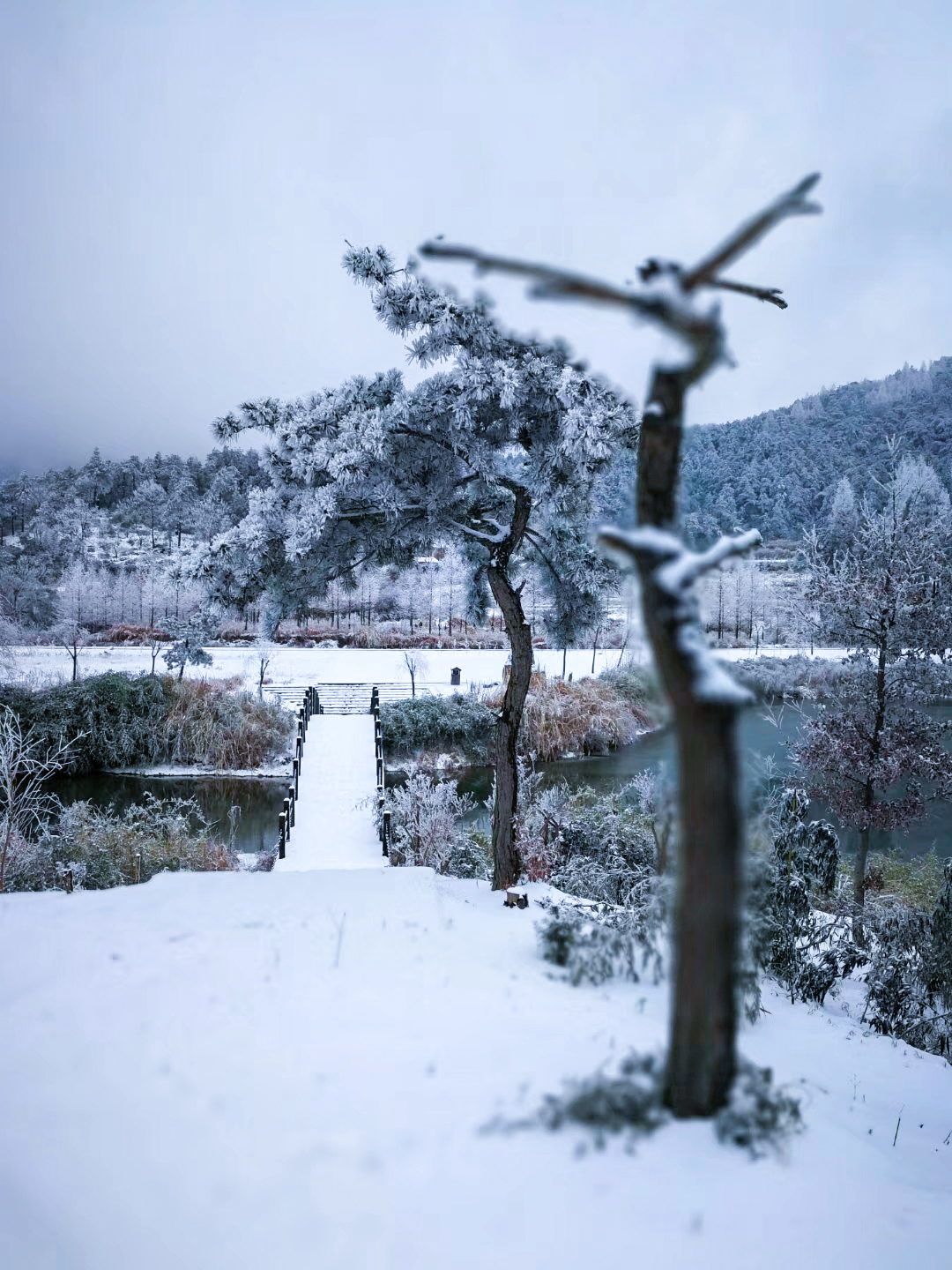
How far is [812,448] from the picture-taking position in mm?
55438

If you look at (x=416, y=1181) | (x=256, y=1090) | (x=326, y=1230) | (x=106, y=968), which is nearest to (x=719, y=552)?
(x=416, y=1181)

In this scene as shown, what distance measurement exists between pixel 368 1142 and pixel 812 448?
6316cm

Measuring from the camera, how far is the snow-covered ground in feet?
65.9

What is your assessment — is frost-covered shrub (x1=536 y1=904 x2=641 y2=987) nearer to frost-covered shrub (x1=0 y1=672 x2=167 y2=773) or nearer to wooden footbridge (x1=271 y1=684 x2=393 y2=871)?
wooden footbridge (x1=271 y1=684 x2=393 y2=871)

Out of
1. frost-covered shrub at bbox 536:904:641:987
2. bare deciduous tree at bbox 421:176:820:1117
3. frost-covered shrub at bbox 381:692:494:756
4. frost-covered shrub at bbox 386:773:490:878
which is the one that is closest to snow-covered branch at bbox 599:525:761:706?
bare deciduous tree at bbox 421:176:820:1117

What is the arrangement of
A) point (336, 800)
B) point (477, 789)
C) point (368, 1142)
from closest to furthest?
1. point (368, 1142)
2. point (336, 800)
3. point (477, 789)

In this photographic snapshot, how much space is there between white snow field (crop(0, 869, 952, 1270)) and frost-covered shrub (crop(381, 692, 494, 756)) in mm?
13912

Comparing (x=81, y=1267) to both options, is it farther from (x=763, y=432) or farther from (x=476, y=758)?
(x=763, y=432)

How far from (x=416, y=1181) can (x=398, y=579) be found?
106ft

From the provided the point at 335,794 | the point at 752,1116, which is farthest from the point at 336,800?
the point at 752,1116

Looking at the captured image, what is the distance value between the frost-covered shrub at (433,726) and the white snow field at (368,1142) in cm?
1391

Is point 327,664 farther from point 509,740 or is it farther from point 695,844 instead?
point 695,844

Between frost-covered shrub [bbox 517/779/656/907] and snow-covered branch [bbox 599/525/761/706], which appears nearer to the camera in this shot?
snow-covered branch [bbox 599/525/761/706]

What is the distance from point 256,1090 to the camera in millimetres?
1920
